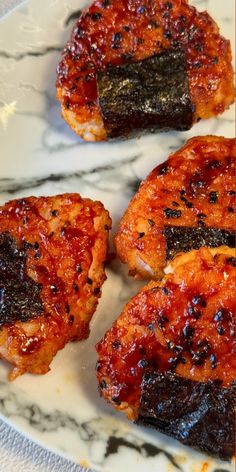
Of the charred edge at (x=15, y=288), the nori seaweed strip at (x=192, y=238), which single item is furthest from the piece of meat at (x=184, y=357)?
the charred edge at (x=15, y=288)

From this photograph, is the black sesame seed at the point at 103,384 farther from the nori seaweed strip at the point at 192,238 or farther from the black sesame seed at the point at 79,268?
the nori seaweed strip at the point at 192,238

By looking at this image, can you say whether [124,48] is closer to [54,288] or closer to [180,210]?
[180,210]

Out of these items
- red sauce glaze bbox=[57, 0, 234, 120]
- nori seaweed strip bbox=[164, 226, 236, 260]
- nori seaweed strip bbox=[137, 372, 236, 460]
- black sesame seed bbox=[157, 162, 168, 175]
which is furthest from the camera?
red sauce glaze bbox=[57, 0, 234, 120]

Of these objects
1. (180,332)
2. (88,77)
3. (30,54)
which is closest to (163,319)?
(180,332)

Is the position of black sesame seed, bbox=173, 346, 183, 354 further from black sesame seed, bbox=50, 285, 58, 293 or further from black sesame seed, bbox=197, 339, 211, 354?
black sesame seed, bbox=50, 285, 58, 293

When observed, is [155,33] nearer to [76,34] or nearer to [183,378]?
[76,34]

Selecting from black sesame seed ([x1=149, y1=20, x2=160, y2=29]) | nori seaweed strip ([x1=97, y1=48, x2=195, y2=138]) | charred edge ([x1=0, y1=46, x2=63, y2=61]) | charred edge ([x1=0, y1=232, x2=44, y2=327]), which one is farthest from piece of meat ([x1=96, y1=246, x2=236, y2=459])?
charred edge ([x1=0, y1=46, x2=63, y2=61])

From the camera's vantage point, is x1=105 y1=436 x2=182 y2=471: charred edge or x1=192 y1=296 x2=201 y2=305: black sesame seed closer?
x1=192 y1=296 x2=201 y2=305: black sesame seed

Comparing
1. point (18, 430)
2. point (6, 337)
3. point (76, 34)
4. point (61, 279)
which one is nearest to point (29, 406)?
point (18, 430)
